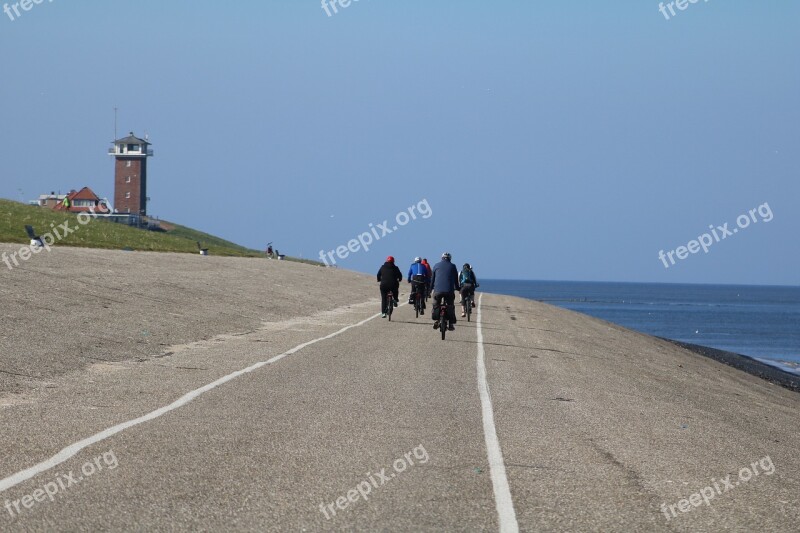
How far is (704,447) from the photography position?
36.0 ft

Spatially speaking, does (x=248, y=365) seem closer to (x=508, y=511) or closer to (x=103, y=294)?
(x=508, y=511)

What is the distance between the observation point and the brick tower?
136875mm

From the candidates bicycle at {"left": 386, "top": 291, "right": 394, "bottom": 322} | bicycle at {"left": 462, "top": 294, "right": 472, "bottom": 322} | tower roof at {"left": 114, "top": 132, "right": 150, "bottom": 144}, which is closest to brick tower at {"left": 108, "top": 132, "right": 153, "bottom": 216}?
tower roof at {"left": 114, "top": 132, "right": 150, "bottom": 144}

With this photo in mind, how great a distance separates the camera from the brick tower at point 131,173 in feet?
449

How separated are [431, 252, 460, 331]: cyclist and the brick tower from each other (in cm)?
11640

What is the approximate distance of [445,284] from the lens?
25297 millimetres

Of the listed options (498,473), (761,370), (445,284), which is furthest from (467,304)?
(498,473)

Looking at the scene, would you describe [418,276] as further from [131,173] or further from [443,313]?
[131,173]

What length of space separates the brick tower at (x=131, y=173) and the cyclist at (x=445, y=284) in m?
116

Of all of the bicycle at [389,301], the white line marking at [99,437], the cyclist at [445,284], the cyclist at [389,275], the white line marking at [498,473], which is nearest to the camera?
the white line marking at [498,473]

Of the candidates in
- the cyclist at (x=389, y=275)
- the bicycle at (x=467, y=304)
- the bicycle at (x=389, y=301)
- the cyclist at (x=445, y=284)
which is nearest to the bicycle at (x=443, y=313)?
the cyclist at (x=445, y=284)

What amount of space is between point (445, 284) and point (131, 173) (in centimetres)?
11969

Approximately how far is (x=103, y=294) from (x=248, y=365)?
15.4 metres

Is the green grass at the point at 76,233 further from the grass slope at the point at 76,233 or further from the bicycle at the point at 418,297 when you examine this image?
the bicycle at the point at 418,297
